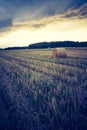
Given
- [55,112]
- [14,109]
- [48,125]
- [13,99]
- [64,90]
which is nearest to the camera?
[48,125]

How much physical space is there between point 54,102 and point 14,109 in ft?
3.67

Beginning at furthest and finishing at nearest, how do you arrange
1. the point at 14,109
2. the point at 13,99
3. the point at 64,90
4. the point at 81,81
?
the point at 81,81 → the point at 64,90 → the point at 13,99 → the point at 14,109

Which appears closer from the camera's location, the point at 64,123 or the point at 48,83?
the point at 64,123

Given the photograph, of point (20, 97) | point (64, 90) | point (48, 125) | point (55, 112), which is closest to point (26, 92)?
point (20, 97)

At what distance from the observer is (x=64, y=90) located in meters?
7.98

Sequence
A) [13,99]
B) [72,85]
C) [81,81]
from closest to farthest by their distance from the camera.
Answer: [13,99], [72,85], [81,81]

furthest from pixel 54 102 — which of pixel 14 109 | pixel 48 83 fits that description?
pixel 48 83

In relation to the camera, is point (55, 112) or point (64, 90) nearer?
point (55, 112)

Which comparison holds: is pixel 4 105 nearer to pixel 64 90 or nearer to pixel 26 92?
pixel 26 92

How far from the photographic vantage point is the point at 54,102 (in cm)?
675

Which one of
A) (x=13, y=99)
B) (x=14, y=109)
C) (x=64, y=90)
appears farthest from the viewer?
(x=64, y=90)

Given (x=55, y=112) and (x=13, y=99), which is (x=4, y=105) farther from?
(x=55, y=112)

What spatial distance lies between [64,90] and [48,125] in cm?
273

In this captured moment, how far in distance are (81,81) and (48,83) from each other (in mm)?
1302
